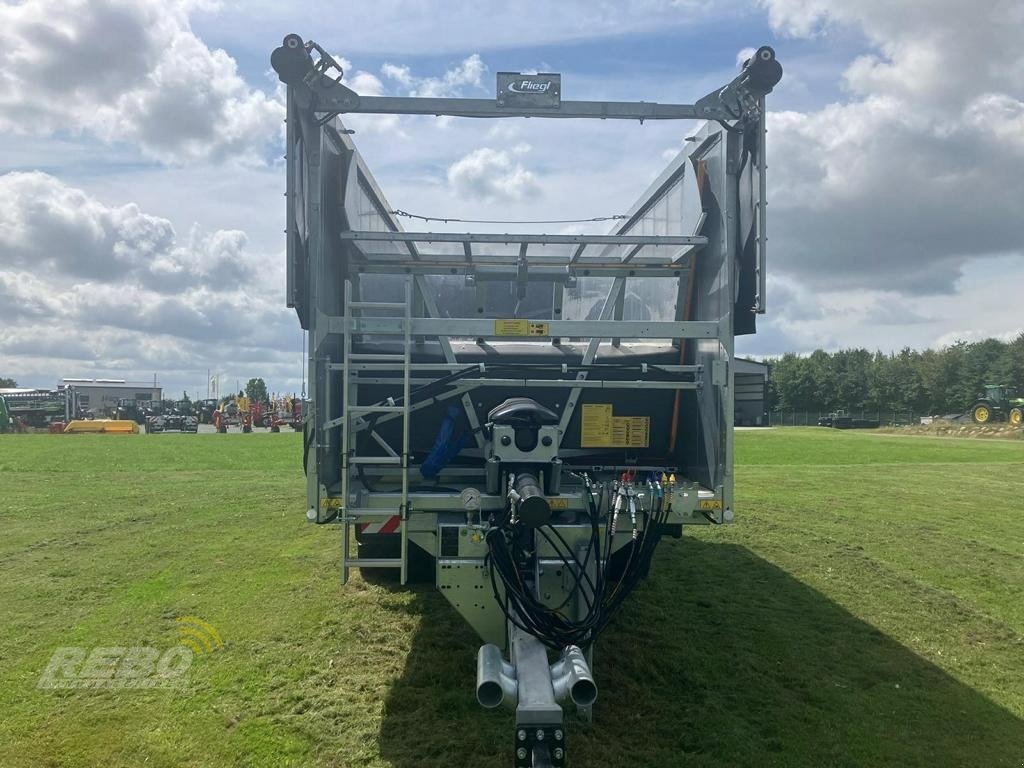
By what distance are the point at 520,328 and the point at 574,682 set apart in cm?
214

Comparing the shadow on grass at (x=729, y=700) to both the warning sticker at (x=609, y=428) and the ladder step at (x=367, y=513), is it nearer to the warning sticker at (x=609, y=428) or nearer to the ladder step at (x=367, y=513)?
the ladder step at (x=367, y=513)

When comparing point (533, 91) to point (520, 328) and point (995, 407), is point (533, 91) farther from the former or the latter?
point (995, 407)

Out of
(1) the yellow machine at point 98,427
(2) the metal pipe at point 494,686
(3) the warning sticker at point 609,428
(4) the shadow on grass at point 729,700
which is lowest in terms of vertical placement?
(4) the shadow on grass at point 729,700

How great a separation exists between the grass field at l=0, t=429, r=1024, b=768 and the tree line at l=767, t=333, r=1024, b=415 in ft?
205

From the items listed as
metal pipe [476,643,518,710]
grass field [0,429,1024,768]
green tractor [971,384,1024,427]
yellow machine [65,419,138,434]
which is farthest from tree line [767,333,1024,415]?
→ metal pipe [476,643,518,710]

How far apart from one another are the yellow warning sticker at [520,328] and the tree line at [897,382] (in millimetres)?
66283

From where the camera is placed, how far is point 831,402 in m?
69.0

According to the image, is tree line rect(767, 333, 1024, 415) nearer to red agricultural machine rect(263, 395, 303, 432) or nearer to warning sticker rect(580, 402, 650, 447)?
red agricultural machine rect(263, 395, 303, 432)

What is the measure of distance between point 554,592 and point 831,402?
7044 centimetres

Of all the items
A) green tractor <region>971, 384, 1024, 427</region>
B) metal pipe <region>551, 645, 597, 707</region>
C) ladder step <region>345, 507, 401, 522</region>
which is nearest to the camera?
metal pipe <region>551, 645, 597, 707</region>

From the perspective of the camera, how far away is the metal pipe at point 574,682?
3.07 m

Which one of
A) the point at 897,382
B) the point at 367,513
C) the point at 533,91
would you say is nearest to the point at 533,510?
the point at 367,513

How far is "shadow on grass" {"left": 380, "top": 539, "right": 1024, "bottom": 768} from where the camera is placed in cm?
389

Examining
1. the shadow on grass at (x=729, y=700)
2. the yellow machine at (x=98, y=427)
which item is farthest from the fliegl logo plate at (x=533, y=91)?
the yellow machine at (x=98, y=427)
